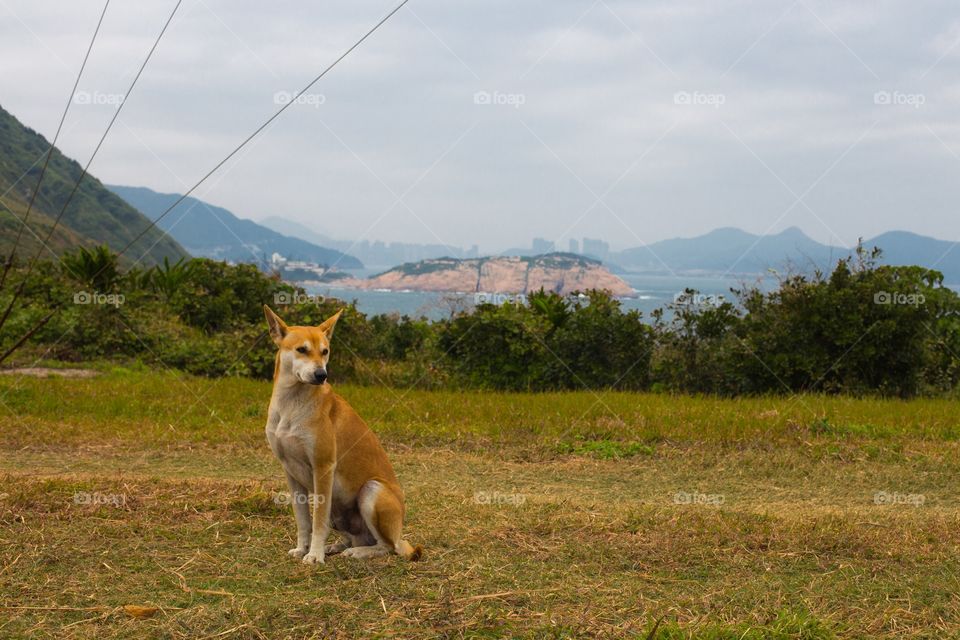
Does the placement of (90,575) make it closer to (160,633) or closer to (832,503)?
(160,633)

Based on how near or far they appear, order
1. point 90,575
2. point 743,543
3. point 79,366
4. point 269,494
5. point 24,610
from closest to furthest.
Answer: point 24,610
point 90,575
point 743,543
point 269,494
point 79,366

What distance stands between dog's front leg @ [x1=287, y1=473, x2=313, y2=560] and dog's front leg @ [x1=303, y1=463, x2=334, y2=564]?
0.13m

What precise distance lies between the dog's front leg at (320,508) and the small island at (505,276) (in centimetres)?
1025

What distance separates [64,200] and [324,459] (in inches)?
2159

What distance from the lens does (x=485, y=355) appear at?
46.7 ft

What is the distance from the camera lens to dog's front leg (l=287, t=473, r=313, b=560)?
17.7 ft

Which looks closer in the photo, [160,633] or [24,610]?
[160,633]

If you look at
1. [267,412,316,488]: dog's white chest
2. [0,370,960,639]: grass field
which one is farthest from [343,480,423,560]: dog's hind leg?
[267,412,316,488]: dog's white chest

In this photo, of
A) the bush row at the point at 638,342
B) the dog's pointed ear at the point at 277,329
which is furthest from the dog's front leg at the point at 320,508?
the bush row at the point at 638,342

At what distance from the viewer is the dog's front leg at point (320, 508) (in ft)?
16.8

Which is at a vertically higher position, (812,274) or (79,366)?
(812,274)

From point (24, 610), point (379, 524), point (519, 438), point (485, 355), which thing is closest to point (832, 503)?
point (519, 438)

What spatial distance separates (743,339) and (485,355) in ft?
12.7

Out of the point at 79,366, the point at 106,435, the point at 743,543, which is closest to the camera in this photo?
the point at 743,543
